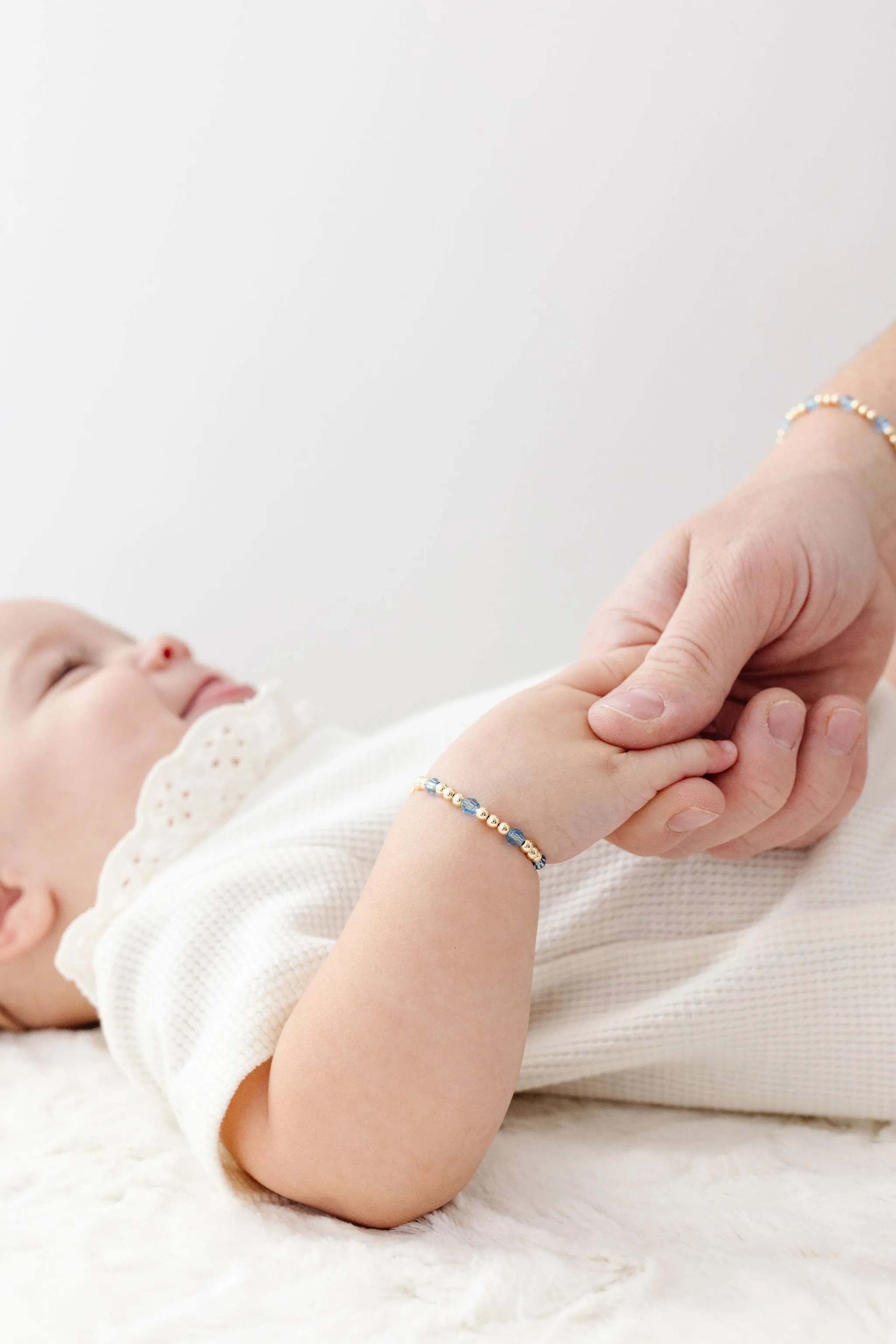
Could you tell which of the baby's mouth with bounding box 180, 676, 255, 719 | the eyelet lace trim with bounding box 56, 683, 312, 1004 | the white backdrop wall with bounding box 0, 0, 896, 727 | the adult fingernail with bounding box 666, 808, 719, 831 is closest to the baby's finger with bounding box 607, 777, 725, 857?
the adult fingernail with bounding box 666, 808, 719, 831

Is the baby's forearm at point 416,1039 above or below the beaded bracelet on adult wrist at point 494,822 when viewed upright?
below

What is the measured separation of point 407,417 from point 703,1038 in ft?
3.91

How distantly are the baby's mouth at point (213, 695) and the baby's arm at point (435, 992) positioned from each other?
0.52 meters

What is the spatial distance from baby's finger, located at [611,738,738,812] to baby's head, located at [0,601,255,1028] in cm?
58

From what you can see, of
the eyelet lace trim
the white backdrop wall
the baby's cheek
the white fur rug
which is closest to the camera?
the white fur rug

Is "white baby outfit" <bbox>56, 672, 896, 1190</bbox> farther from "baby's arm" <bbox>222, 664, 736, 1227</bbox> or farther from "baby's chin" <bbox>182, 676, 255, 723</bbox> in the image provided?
"baby's chin" <bbox>182, 676, 255, 723</bbox>

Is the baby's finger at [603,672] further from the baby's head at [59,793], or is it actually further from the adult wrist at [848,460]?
the baby's head at [59,793]

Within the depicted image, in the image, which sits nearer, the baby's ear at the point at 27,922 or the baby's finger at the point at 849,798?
the baby's finger at the point at 849,798

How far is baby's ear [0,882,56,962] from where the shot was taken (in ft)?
3.65

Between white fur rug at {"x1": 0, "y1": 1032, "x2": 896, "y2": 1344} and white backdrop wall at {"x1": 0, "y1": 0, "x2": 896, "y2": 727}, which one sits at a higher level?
white backdrop wall at {"x1": 0, "y1": 0, "x2": 896, "y2": 727}

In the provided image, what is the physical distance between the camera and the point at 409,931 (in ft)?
2.46

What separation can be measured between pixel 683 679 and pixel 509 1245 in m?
0.39

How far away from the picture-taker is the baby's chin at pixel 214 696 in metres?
1.25

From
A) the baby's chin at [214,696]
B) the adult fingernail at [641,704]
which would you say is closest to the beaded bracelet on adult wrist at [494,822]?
the adult fingernail at [641,704]
